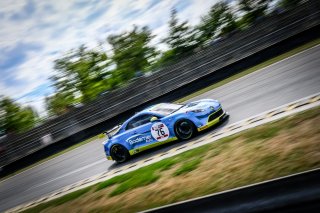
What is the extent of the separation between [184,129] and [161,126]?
2.49ft

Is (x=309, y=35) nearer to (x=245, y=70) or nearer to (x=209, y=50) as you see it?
(x=245, y=70)

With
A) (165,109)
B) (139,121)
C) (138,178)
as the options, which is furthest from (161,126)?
(138,178)

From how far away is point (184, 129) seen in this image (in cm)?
966

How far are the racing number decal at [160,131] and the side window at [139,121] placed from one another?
0.40 metres

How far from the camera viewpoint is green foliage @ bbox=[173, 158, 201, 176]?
283 inches

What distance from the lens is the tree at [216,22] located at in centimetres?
4504

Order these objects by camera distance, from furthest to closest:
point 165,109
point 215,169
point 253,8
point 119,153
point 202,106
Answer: point 253,8 < point 119,153 < point 165,109 < point 202,106 < point 215,169

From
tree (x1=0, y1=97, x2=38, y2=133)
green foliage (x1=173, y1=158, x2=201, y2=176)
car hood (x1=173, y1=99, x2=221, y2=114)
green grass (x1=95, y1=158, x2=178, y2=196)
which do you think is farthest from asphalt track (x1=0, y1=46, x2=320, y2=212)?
tree (x1=0, y1=97, x2=38, y2=133)

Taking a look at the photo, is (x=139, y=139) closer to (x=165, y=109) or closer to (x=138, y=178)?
(x=165, y=109)

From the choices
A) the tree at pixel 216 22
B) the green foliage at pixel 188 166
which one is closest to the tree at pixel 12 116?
the tree at pixel 216 22

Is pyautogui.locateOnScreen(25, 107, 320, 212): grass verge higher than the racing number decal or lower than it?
lower

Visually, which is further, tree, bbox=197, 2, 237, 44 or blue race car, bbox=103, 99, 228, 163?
tree, bbox=197, 2, 237, 44

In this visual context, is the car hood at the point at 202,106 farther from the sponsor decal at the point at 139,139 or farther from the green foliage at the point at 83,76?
the green foliage at the point at 83,76

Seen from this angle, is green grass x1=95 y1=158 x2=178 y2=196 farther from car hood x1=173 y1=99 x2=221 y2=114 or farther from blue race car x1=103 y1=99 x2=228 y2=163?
car hood x1=173 y1=99 x2=221 y2=114
